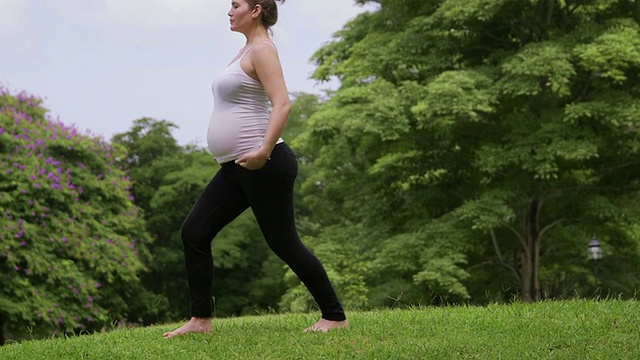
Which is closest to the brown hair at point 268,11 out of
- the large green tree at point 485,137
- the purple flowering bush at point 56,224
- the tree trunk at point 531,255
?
the large green tree at point 485,137

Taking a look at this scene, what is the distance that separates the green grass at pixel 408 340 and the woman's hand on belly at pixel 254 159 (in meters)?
1.11

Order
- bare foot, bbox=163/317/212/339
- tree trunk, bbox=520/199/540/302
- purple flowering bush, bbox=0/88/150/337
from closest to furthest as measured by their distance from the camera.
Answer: bare foot, bbox=163/317/212/339, tree trunk, bbox=520/199/540/302, purple flowering bush, bbox=0/88/150/337

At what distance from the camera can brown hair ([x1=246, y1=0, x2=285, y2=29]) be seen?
5.16m

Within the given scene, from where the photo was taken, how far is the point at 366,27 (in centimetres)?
2061

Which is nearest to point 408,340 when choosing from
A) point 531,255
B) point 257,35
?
point 257,35

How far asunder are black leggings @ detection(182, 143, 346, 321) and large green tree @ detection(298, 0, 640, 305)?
36.2 ft

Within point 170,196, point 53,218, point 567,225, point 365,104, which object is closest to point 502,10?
point 365,104

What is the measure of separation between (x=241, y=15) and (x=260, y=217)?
1.21 meters

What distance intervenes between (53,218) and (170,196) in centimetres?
1096

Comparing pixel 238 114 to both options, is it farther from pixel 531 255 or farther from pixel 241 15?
pixel 531 255

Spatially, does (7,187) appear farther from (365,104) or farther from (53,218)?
(365,104)

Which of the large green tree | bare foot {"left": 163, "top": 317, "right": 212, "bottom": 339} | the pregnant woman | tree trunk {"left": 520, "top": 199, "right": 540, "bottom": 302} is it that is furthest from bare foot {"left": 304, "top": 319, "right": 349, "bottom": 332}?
tree trunk {"left": 520, "top": 199, "right": 540, "bottom": 302}

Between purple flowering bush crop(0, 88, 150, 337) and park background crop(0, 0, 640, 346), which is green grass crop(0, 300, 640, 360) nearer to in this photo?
park background crop(0, 0, 640, 346)

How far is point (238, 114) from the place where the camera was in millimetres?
5105
